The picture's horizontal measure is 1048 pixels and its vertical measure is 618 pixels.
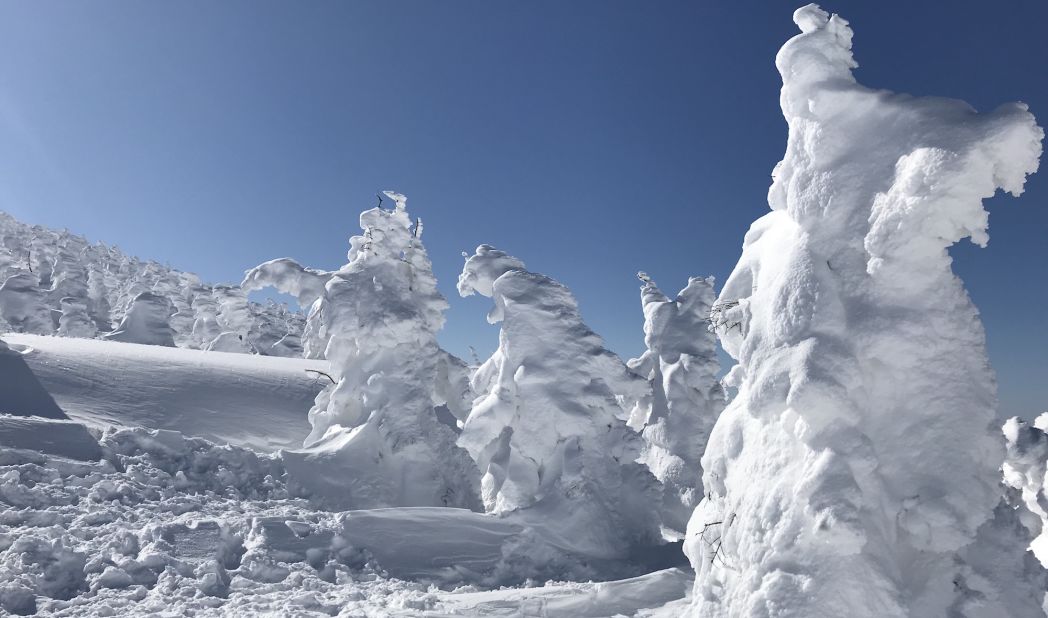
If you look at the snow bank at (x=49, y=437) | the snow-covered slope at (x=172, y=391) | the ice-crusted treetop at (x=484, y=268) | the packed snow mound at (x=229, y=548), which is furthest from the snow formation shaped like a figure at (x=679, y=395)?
the snow bank at (x=49, y=437)

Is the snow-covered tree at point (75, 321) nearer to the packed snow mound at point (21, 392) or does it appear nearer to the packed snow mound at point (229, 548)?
the packed snow mound at point (21, 392)

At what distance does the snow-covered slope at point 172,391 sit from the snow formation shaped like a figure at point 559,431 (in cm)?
855

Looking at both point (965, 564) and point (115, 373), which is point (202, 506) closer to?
point (115, 373)

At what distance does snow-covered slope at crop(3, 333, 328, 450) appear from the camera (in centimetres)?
2086

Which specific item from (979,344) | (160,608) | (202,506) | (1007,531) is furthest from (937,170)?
(202,506)

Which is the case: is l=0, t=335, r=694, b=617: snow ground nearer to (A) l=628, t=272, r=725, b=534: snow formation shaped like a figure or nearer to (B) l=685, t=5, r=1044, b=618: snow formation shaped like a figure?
(B) l=685, t=5, r=1044, b=618: snow formation shaped like a figure

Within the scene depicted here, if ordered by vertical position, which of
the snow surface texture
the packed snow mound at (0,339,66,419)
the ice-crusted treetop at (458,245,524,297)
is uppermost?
the snow surface texture

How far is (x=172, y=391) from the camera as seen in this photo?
23.2 m

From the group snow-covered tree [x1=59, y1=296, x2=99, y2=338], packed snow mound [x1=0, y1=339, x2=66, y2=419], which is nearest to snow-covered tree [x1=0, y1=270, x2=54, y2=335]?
snow-covered tree [x1=59, y1=296, x2=99, y2=338]

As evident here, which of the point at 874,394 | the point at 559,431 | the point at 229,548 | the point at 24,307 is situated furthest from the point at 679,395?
the point at 24,307

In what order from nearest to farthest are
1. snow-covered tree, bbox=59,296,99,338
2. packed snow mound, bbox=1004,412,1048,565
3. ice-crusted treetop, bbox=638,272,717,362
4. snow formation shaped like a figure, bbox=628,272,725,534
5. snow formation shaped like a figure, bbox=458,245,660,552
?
packed snow mound, bbox=1004,412,1048,565, snow formation shaped like a figure, bbox=458,245,660,552, snow formation shaped like a figure, bbox=628,272,725,534, ice-crusted treetop, bbox=638,272,717,362, snow-covered tree, bbox=59,296,99,338

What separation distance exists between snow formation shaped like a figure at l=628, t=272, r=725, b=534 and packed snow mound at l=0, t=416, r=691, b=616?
11797mm

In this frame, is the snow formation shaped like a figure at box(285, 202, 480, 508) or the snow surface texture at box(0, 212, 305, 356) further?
the snow surface texture at box(0, 212, 305, 356)

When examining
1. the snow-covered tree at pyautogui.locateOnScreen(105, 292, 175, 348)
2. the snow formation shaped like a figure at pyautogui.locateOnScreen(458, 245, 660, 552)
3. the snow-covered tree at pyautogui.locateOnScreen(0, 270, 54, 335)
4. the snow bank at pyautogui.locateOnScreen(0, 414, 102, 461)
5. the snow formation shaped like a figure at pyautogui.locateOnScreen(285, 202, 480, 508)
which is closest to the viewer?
the snow bank at pyautogui.locateOnScreen(0, 414, 102, 461)
